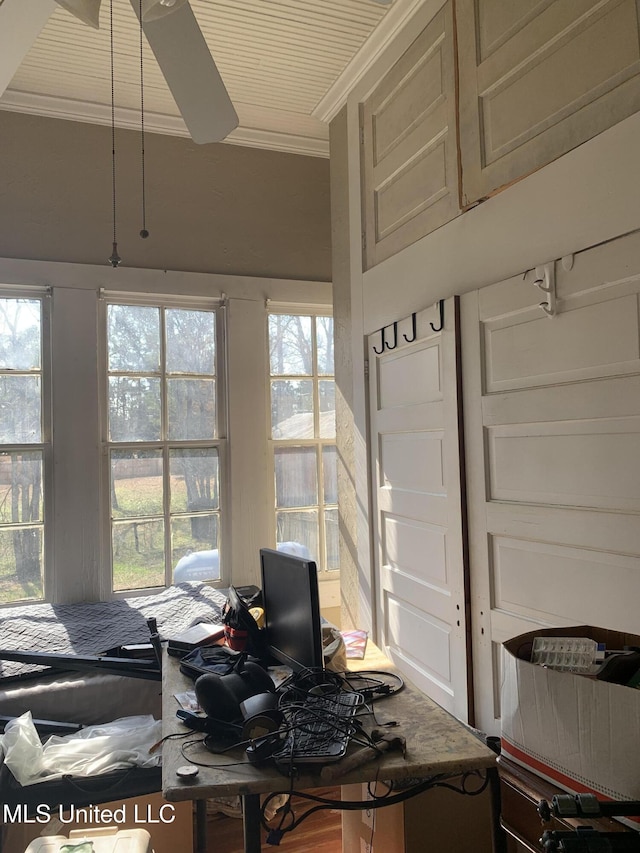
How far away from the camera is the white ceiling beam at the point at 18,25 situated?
6.28 ft

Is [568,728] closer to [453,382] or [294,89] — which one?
[453,382]

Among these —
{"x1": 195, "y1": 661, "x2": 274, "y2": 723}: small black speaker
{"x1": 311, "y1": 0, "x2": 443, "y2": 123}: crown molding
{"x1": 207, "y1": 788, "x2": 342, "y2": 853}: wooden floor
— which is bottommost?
{"x1": 207, "y1": 788, "x2": 342, "y2": 853}: wooden floor

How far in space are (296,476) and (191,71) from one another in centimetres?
255

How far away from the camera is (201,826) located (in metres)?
2.35

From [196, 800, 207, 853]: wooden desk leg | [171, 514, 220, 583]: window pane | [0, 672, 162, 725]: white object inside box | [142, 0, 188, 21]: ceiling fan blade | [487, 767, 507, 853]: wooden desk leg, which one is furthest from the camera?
[171, 514, 220, 583]: window pane

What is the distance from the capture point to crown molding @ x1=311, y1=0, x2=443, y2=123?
2707 millimetres

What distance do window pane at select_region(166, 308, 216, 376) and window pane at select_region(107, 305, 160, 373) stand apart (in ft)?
0.26

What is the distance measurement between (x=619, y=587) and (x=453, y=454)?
810 mm

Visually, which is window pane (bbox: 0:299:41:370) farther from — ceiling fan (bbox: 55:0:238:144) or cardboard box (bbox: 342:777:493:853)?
cardboard box (bbox: 342:777:493:853)

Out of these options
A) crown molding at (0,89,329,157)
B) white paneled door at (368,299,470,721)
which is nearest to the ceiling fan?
white paneled door at (368,299,470,721)

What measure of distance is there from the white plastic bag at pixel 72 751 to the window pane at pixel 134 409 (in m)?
1.62

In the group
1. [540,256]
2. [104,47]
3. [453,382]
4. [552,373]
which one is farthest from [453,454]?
[104,47]

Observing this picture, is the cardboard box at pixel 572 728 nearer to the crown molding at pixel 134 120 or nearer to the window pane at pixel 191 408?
the window pane at pixel 191 408

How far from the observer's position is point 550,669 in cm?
117
